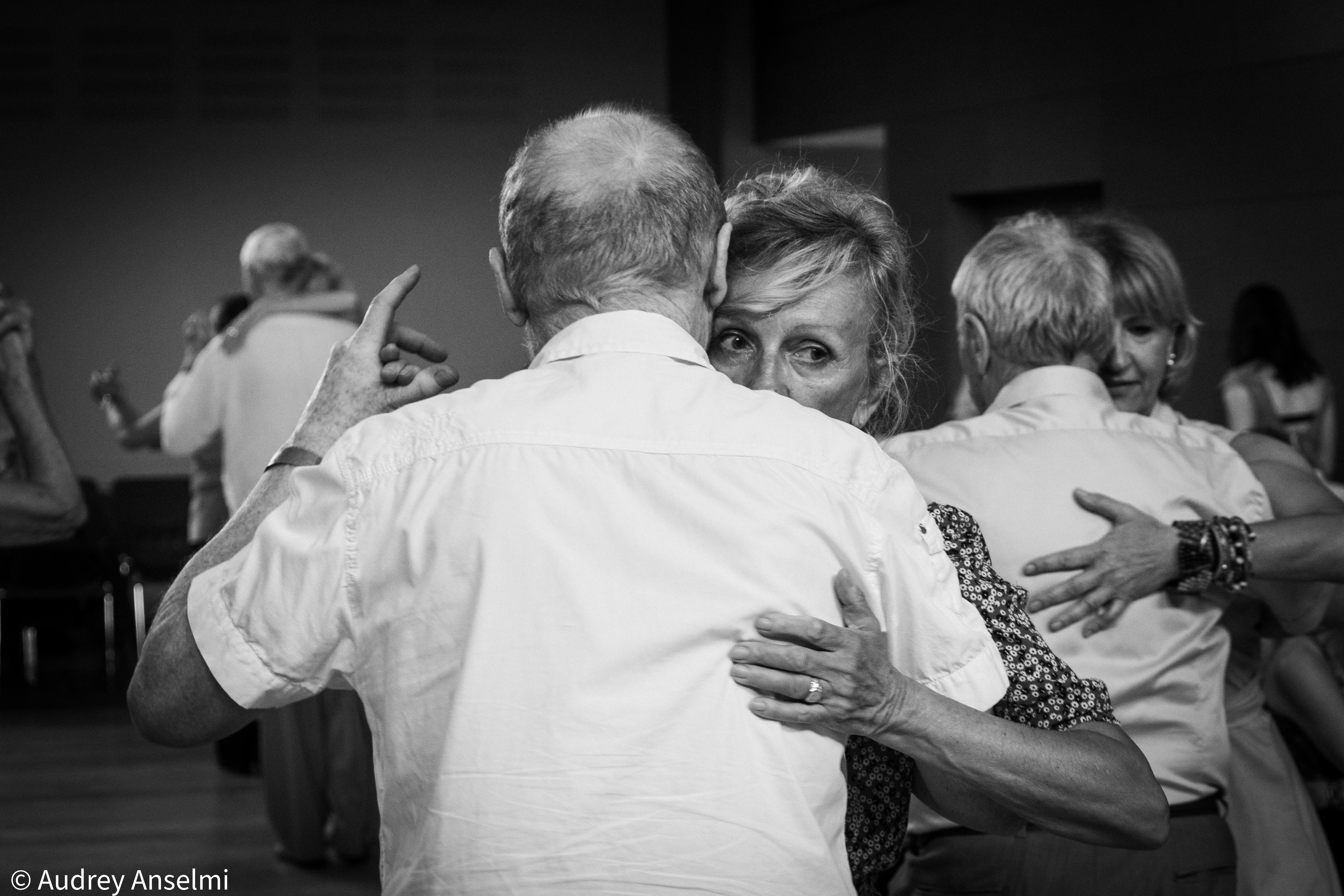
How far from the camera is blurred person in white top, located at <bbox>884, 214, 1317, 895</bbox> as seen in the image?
1798mm

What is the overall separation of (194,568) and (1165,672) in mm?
1236

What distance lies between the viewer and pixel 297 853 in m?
4.29

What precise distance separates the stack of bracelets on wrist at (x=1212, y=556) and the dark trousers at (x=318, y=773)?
2897mm

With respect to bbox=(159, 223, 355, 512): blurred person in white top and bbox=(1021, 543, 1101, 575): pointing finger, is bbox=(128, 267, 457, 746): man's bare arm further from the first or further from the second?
bbox=(159, 223, 355, 512): blurred person in white top

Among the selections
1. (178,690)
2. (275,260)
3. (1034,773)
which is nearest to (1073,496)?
(1034,773)

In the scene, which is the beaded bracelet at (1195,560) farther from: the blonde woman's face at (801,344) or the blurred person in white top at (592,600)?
the blurred person in white top at (592,600)

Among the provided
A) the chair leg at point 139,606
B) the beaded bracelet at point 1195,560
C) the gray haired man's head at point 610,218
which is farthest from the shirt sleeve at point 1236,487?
the chair leg at point 139,606

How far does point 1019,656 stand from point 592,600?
0.45 meters

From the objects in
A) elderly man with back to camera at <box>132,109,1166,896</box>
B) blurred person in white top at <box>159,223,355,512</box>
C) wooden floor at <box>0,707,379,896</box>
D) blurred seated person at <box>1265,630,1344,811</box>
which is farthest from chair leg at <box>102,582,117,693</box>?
elderly man with back to camera at <box>132,109,1166,896</box>

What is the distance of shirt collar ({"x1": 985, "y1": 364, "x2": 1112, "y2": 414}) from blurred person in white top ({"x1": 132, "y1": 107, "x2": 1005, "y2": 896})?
2.73 ft

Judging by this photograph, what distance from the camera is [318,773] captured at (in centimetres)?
424

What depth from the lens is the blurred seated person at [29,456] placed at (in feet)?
7.66

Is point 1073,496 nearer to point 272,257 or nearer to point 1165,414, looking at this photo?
point 1165,414

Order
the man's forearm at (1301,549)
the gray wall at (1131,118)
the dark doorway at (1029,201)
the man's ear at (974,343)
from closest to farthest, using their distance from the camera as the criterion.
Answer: the man's forearm at (1301,549) → the man's ear at (974,343) → the gray wall at (1131,118) → the dark doorway at (1029,201)
